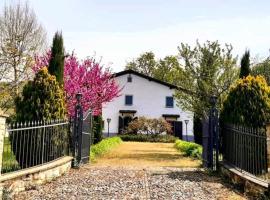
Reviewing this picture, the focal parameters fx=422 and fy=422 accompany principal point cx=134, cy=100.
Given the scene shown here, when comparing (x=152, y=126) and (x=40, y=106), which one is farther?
(x=152, y=126)

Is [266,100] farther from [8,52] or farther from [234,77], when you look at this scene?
[8,52]

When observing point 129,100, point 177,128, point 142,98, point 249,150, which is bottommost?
point 249,150

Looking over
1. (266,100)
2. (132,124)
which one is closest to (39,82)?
(266,100)

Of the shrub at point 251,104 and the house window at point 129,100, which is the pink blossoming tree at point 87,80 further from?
the house window at point 129,100

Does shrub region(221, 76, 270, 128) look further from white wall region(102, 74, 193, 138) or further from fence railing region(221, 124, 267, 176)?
white wall region(102, 74, 193, 138)

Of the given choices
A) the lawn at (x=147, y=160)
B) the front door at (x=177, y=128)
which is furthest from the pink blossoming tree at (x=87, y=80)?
the front door at (x=177, y=128)

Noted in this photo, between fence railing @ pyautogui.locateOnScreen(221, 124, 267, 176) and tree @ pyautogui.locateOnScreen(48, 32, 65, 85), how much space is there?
5.68 metres

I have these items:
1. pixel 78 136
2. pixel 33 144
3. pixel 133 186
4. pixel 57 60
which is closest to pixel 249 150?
pixel 133 186

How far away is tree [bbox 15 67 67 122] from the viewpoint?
11.4m

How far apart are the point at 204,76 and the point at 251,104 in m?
7.16

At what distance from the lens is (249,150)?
9992 mm

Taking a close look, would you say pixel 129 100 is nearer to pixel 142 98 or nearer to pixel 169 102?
pixel 142 98

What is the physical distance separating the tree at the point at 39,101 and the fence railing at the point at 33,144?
28cm

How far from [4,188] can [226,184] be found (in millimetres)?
5285
